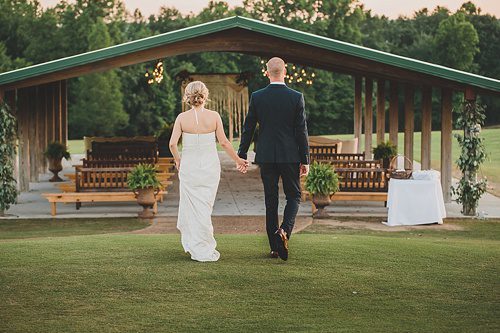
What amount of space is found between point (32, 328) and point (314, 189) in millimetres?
9689

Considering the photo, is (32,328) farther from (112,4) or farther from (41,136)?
(112,4)

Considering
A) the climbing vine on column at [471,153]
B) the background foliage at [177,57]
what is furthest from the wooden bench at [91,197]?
the background foliage at [177,57]

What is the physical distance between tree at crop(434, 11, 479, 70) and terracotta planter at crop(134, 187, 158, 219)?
4643 centimetres

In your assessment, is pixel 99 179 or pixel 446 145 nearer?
pixel 99 179

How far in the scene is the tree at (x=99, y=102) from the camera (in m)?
54.6

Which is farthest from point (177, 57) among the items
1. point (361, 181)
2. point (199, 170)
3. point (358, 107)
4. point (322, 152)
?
point (199, 170)

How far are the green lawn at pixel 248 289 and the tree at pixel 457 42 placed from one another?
51737 mm

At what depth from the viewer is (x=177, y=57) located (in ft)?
184

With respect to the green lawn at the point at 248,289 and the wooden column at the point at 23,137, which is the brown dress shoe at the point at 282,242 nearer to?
the green lawn at the point at 248,289

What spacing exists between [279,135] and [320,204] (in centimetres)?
766

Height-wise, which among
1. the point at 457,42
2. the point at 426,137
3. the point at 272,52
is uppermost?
the point at 457,42

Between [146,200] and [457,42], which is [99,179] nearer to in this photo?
[146,200]

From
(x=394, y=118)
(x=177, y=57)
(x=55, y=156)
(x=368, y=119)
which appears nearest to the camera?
(x=394, y=118)

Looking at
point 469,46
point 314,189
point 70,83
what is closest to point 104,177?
point 314,189
